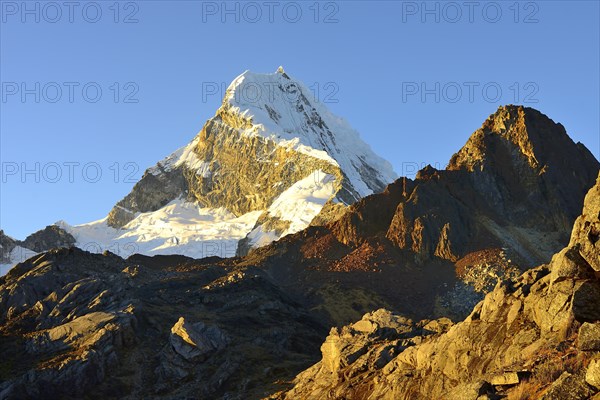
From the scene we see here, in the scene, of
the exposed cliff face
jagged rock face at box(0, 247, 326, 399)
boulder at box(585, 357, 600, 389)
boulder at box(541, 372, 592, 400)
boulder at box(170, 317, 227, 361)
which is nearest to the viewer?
boulder at box(585, 357, 600, 389)

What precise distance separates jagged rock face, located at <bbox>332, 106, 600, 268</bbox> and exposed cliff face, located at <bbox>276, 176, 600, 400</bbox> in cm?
10164

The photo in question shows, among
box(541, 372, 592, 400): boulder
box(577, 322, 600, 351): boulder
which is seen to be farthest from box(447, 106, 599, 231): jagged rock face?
box(541, 372, 592, 400): boulder

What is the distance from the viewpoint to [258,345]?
116m

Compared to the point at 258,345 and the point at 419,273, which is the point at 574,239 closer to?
the point at 258,345

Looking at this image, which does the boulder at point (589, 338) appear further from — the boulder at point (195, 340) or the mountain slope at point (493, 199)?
the mountain slope at point (493, 199)

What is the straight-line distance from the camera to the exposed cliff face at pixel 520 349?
3916 centimetres

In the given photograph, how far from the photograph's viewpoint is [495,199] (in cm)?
18225

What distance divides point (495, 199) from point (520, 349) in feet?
451

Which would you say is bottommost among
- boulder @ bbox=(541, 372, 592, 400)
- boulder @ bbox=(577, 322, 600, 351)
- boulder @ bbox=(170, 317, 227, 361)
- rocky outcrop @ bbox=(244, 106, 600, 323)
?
boulder @ bbox=(541, 372, 592, 400)

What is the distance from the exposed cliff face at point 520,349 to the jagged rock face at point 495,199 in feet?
333

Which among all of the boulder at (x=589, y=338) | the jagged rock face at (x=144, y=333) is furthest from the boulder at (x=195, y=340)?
the boulder at (x=589, y=338)

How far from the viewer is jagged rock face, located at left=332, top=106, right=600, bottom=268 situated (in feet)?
554

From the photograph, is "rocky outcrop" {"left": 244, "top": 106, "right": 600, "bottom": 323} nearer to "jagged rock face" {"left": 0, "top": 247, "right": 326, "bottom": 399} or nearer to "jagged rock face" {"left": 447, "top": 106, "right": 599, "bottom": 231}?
"jagged rock face" {"left": 447, "top": 106, "right": 599, "bottom": 231}

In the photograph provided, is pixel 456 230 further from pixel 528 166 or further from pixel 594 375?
pixel 594 375
